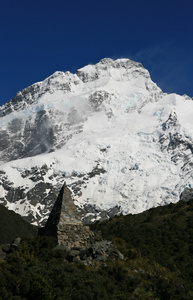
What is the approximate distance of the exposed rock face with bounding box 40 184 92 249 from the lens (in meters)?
20.7

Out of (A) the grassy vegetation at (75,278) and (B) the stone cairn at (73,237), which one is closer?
(A) the grassy vegetation at (75,278)

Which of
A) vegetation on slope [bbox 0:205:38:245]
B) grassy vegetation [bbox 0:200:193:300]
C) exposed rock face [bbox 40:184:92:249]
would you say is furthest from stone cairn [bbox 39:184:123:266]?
vegetation on slope [bbox 0:205:38:245]

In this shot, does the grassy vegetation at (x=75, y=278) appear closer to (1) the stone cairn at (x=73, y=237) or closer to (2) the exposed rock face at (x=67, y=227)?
(1) the stone cairn at (x=73, y=237)

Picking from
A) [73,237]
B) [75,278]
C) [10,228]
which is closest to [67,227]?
[73,237]

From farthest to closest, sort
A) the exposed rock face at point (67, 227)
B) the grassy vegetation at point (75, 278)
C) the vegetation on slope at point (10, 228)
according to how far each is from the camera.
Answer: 1. the vegetation on slope at point (10, 228)
2. the exposed rock face at point (67, 227)
3. the grassy vegetation at point (75, 278)

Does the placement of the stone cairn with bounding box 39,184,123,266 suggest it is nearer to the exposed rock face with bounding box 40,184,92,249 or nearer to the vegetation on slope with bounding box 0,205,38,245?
the exposed rock face with bounding box 40,184,92,249

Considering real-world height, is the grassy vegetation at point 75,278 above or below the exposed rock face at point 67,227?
below

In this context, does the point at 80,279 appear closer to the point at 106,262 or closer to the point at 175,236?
the point at 106,262

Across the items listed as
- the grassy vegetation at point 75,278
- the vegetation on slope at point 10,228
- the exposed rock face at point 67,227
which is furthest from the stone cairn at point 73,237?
the vegetation on slope at point 10,228

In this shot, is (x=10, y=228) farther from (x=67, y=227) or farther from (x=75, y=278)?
(x=75, y=278)

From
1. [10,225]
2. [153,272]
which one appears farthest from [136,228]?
[10,225]

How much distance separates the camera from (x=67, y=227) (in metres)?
20.8

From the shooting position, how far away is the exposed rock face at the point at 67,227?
67.9ft

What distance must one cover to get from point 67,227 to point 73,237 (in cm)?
58
